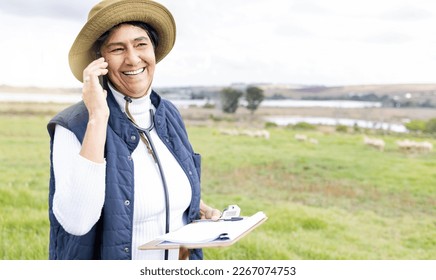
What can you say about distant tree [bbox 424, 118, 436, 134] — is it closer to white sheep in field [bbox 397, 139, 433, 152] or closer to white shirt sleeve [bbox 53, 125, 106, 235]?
white sheep in field [bbox 397, 139, 433, 152]

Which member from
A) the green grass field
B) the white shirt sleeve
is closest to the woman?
the white shirt sleeve

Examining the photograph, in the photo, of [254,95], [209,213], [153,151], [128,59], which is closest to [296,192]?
[254,95]

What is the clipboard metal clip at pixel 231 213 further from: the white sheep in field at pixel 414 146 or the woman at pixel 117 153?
the white sheep in field at pixel 414 146

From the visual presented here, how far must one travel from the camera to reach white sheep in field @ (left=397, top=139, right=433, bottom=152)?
25.7 ft

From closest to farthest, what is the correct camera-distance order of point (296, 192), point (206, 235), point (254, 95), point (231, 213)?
point (206, 235)
point (231, 213)
point (296, 192)
point (254, 95)

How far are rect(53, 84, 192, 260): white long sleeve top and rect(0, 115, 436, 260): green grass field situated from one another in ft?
5.52

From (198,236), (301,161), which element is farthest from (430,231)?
(198,236)

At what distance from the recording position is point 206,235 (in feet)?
4.61

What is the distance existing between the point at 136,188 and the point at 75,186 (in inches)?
7.4

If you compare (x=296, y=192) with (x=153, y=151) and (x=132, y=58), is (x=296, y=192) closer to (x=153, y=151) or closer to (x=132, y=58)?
(x=153, y=151)

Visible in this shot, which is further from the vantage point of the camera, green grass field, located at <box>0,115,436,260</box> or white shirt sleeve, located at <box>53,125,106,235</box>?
green grass field, located at <box>0,115,436,260</box>

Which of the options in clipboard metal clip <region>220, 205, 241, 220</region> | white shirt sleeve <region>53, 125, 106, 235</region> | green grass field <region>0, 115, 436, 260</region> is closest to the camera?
white shirt sleeve <region>53, 125, 106, 235</region>

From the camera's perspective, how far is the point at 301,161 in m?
7.62
